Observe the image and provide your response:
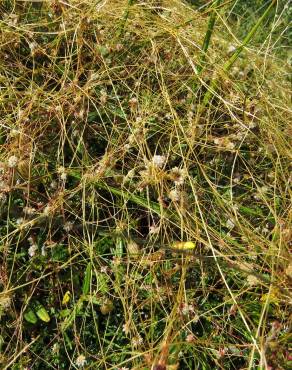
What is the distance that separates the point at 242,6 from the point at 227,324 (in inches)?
62.0

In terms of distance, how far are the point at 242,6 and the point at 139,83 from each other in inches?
42.7

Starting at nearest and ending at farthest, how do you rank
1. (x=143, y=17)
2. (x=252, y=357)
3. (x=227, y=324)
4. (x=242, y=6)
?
(x=252, y=357) < (x=227, y=324) < (x=143, y=17) < (x=242, y=6)

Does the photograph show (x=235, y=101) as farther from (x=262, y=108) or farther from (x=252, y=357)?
(x=252, y=357)

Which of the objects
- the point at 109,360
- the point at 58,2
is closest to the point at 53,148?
the point at 58,2

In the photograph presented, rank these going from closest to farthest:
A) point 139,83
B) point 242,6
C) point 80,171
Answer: point 80,171 < point 139,83 < point 242,6

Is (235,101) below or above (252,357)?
above

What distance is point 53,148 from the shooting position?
1.49 m

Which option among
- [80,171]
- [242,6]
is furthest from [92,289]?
[242,6]

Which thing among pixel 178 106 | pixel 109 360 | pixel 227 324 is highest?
pixel 178 106

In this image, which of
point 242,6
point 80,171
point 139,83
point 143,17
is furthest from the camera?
point 242,6

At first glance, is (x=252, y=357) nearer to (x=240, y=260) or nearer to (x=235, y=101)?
(x=240, y=260)

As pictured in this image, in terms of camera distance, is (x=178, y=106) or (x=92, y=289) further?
(x=178, y=106)

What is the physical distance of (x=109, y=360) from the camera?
1303mm

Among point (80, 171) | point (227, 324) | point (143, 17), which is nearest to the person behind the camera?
point (227, 324)
